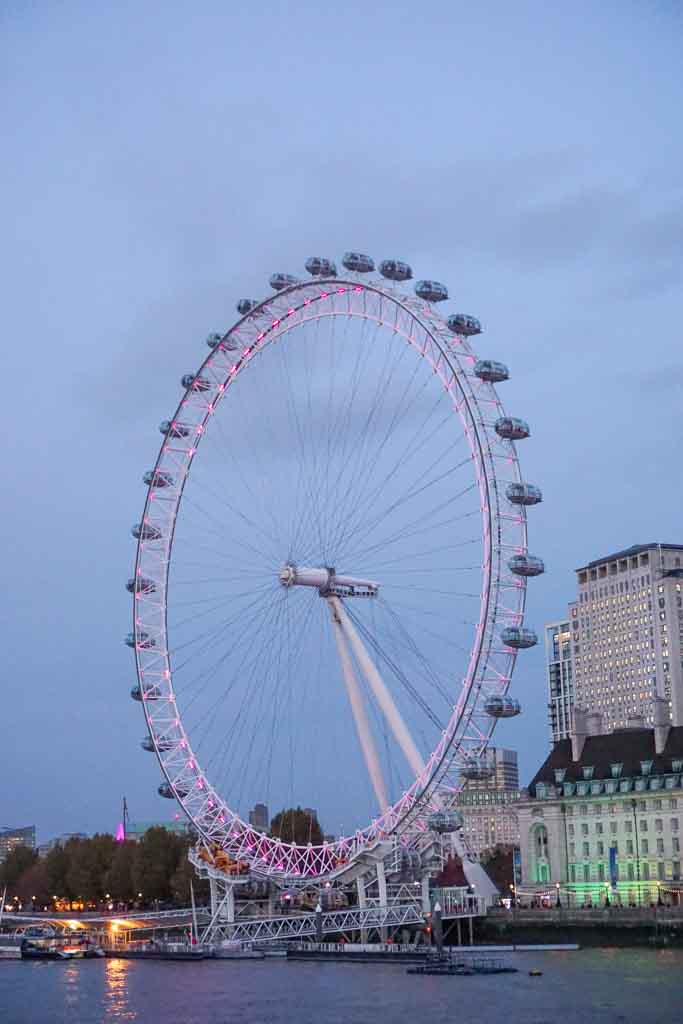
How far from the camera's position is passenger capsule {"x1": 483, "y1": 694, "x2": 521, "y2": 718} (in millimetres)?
66812

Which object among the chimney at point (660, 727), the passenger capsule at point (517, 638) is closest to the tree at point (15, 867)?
the chimney at point (660, 727)

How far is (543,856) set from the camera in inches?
3974

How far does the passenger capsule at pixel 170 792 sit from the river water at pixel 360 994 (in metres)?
10.3

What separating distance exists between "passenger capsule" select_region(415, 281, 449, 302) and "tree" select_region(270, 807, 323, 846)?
60.8 metres

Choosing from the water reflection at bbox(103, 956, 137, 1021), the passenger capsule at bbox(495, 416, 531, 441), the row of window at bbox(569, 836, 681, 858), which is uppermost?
the passenger capsule at bbox(495, 416, 531, 441)

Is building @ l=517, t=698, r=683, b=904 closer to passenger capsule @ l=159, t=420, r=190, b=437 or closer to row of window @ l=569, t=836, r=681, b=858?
row of window @ l=569, t=836, r=681, b=858

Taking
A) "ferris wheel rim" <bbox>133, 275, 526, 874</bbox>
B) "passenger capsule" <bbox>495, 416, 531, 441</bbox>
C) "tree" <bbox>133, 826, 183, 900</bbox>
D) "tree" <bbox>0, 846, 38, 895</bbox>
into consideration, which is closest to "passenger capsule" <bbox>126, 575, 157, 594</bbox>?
"ferris wheel rim" <bbox>133, 275, 526, 874</bbox>

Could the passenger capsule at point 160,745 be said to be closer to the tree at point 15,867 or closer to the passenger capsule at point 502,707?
the passenger capsule at point 502,707

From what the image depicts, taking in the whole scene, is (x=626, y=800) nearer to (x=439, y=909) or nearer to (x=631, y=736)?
(x=631, y=736)

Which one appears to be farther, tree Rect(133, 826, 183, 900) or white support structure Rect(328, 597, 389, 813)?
tree Rect(133, 826, 183, 900)

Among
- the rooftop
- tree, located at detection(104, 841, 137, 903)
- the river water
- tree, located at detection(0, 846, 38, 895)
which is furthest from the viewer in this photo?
tree, located at detection(0, 846, 38, 895)

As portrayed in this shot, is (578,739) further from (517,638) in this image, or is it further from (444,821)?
(517,638)

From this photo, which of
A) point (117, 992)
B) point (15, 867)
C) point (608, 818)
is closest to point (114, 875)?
point (15, 867)

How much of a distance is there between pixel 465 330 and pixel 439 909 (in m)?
28.2
